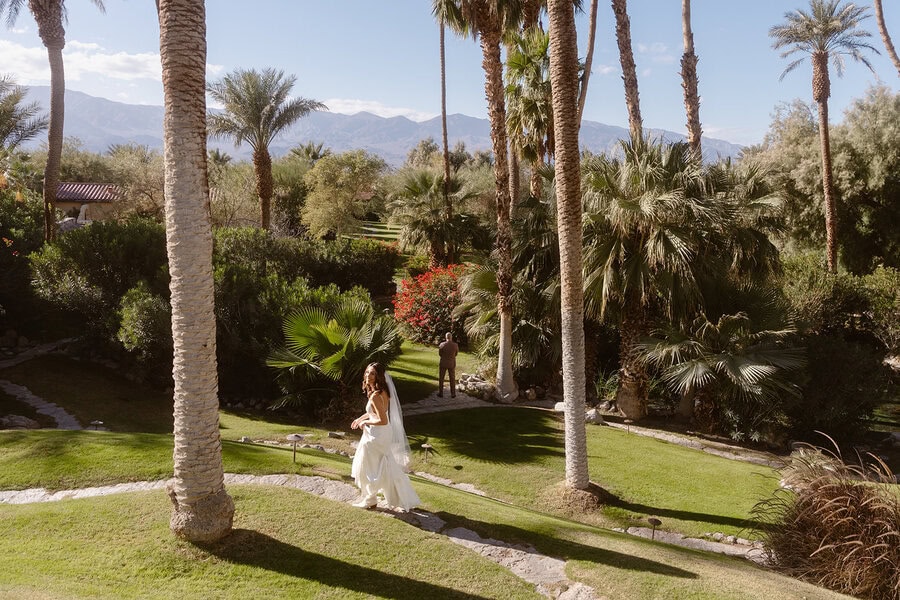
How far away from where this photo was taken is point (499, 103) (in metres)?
16.3

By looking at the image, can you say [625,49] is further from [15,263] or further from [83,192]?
[83,192]

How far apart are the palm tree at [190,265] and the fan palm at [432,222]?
72.9 feet

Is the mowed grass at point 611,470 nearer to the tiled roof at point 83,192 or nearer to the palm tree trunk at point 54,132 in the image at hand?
the palm tree trunk at point 54,132

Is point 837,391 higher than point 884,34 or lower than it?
lower

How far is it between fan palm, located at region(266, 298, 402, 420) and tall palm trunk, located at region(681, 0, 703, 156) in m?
13.7

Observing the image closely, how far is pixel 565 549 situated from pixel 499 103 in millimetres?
12052

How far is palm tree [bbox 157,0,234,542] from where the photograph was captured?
5.98m

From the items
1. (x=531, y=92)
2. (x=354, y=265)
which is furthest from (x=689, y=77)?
(x=354, y=265)

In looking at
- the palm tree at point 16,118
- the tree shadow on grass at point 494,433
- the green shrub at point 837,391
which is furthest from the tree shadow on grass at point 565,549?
the palm tree at point 16,118

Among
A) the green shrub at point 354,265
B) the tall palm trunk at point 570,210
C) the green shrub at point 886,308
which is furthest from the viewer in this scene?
the green shrub at point 354,265

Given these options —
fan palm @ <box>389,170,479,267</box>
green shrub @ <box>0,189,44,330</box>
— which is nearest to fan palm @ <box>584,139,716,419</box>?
fan palm @ <box>389,170,479,267</box>

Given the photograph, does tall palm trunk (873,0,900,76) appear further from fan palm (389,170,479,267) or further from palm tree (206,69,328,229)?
palm tree (206,69,328,229)

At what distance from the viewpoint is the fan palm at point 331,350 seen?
1367cm

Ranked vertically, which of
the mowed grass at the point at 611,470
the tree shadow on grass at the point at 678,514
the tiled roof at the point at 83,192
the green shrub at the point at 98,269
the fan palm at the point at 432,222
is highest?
the tiled roof at the point at 83,192
